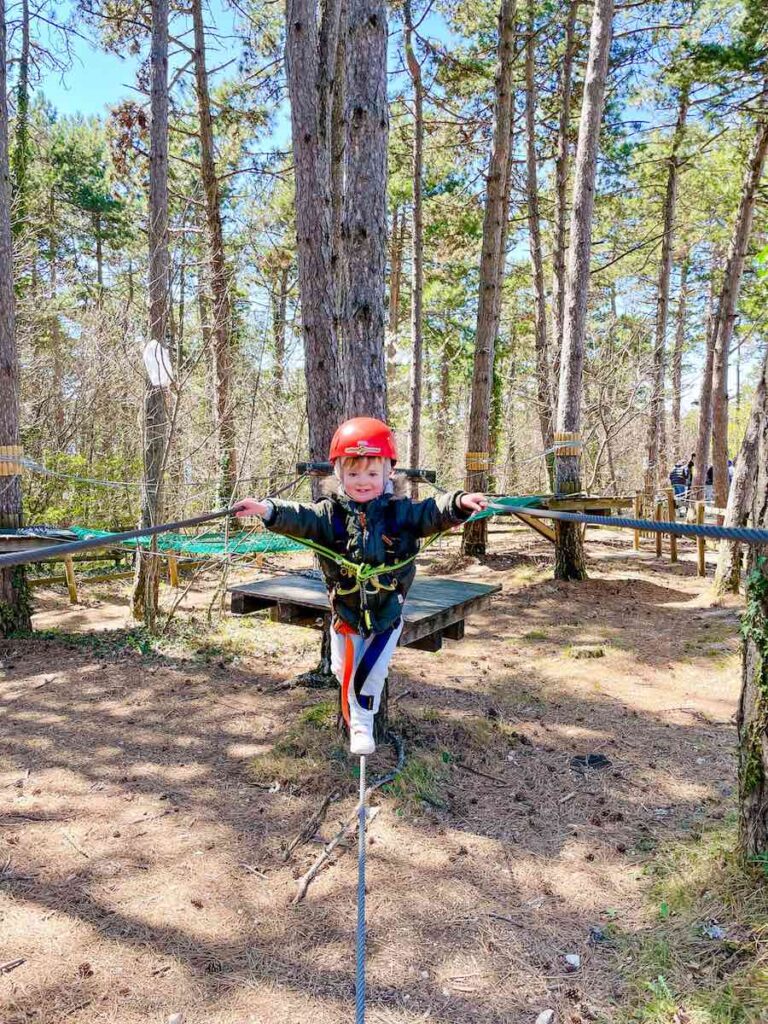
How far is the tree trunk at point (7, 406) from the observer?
521 centimetres

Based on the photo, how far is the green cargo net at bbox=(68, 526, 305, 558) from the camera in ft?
19.5

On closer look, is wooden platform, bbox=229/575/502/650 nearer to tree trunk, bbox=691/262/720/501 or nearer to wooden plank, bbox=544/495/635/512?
wooden plank, bbox=544/495/635/512

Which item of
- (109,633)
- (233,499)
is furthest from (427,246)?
(109,633)

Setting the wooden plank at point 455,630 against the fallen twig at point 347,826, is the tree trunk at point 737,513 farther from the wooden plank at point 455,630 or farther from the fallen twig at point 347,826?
the fallen twig at point 347,826

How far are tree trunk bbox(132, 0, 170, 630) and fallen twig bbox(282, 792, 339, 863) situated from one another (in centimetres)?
316

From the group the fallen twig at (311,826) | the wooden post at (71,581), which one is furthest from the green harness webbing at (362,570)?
the wooden post at (71,581)

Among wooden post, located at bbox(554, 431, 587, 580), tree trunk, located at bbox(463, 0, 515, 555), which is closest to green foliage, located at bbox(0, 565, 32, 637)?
tree trunk, located at bbox(463, 0, 515, 555)

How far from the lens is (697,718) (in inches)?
148

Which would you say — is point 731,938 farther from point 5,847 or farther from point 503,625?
point 503,625

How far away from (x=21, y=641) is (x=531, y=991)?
4875 millimetres

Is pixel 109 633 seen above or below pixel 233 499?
below

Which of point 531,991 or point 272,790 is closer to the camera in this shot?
point 531,991

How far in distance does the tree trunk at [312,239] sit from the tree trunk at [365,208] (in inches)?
37.7

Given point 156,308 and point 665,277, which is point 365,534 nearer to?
point 156,308
